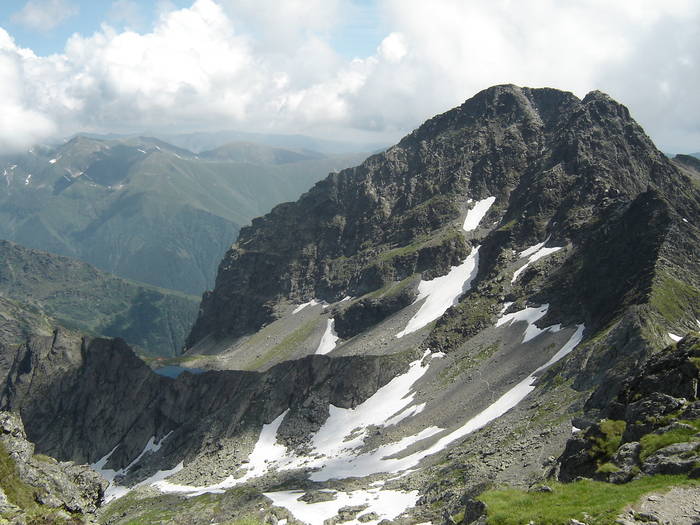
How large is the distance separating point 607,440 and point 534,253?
15438 centimetres

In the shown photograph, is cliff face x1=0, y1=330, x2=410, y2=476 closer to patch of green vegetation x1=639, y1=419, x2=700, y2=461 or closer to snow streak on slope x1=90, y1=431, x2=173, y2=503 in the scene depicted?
snow streak on slope x1=90, y1=431, x2=173, y2=503

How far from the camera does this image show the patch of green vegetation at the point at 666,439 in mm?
33750

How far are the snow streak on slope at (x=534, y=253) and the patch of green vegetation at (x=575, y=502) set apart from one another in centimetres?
14855

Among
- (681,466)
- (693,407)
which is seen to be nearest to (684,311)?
(693,407)

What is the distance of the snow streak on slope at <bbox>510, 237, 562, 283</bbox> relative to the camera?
181 meters

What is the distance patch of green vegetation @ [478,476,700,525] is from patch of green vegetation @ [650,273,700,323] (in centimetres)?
8996

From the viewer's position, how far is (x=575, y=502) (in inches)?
1182

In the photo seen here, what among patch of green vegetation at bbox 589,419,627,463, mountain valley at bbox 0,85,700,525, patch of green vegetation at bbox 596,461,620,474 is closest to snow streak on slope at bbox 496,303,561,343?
mountain valley at bbox 0,85,700,525

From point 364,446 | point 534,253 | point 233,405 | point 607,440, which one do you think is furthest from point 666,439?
point 534,253

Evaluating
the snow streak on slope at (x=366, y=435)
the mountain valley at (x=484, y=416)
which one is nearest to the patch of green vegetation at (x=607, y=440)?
the mountain valley at (x=484, y=416)

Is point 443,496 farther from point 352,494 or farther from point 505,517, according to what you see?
point 505,517

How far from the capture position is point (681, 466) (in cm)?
3081

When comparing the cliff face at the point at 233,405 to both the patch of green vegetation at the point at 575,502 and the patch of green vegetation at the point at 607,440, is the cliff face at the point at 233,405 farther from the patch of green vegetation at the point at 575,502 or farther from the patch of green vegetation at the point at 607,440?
the patch of green vegetation at the point at 575,502

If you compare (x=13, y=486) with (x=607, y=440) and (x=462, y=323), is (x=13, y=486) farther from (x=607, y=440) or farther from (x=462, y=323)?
(x=462, y=323)
